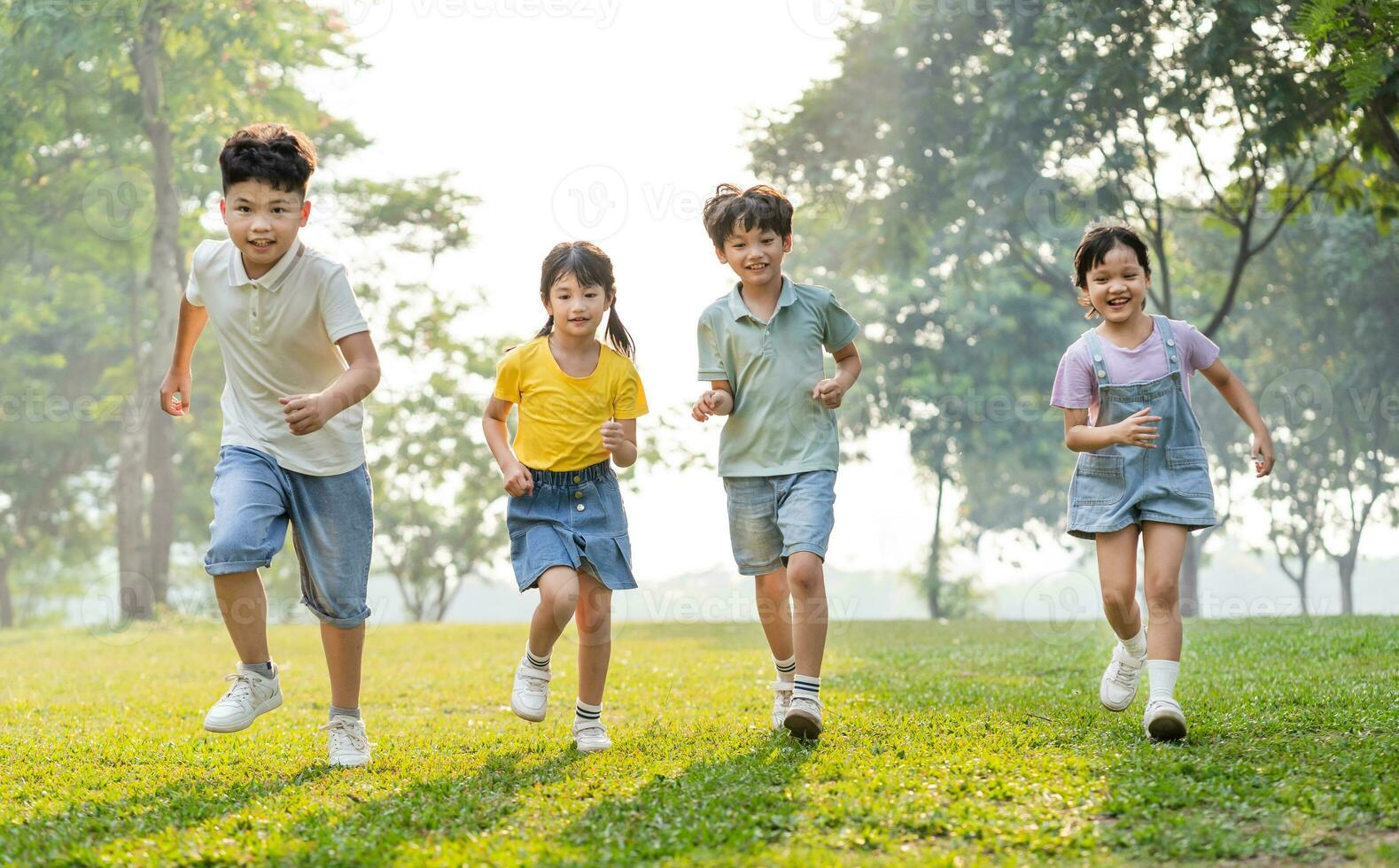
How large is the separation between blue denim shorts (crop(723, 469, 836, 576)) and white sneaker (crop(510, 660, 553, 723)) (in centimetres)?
94

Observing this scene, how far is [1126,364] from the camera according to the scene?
512cm

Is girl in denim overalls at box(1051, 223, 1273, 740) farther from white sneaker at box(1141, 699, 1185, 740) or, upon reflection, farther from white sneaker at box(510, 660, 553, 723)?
white sneaker at box(510, 660, 553, 723)

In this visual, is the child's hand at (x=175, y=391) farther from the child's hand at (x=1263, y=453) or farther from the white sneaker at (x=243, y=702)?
the child's hand at (x=1263, y=453)

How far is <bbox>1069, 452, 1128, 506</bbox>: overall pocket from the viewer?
507 centimetres

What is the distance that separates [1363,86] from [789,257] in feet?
66.2

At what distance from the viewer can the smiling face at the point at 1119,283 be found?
16.8 ft

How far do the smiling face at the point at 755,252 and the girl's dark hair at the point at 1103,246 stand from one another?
1.21m

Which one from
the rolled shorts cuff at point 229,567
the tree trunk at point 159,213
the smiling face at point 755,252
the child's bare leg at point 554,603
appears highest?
the tree trunk at point 159,213

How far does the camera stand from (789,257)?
27.8 m

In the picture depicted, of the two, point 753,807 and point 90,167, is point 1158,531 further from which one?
point 90,167

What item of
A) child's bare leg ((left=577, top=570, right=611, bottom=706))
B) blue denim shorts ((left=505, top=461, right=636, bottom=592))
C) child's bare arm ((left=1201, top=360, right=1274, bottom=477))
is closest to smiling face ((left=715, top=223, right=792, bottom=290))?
blue denim shorts ((left=505, top=461, right=636, bottom=592))

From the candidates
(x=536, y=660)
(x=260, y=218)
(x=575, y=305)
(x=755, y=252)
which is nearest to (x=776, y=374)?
(x=755, y=252)

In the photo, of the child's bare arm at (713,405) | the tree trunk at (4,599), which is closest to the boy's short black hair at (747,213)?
the child's bare arm at (713,405)

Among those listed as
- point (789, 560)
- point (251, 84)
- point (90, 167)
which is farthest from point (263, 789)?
point (90, 167)
